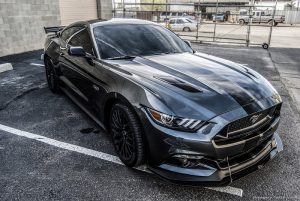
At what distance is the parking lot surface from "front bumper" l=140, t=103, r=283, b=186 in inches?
11.4

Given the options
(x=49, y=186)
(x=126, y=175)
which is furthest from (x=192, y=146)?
(x=49, y=186)

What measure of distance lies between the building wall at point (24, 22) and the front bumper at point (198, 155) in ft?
29.3

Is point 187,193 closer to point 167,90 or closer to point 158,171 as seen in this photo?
point 158,171

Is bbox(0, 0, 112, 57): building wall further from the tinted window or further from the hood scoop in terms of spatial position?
the hood scoop

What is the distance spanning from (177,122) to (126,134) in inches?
30.3

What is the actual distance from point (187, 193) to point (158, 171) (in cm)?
40

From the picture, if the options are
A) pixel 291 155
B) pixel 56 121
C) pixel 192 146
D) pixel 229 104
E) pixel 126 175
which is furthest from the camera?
pixel 56 121

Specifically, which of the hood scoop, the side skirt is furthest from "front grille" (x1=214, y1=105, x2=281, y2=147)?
the side skirt

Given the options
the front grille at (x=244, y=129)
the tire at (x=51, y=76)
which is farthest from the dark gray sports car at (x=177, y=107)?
the tire at (x=51, y=76)

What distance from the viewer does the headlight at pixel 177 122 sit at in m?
2.58

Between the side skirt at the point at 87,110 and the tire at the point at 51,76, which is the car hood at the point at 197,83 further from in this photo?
the tire at the point at 51,76

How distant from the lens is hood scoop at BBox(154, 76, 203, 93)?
9.56 feet

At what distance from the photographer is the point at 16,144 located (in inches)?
152

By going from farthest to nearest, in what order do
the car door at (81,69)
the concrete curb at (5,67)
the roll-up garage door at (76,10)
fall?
the roll-up garage door at (76,10) → the concrete curb at (5,67) → the car door at (81,69)
